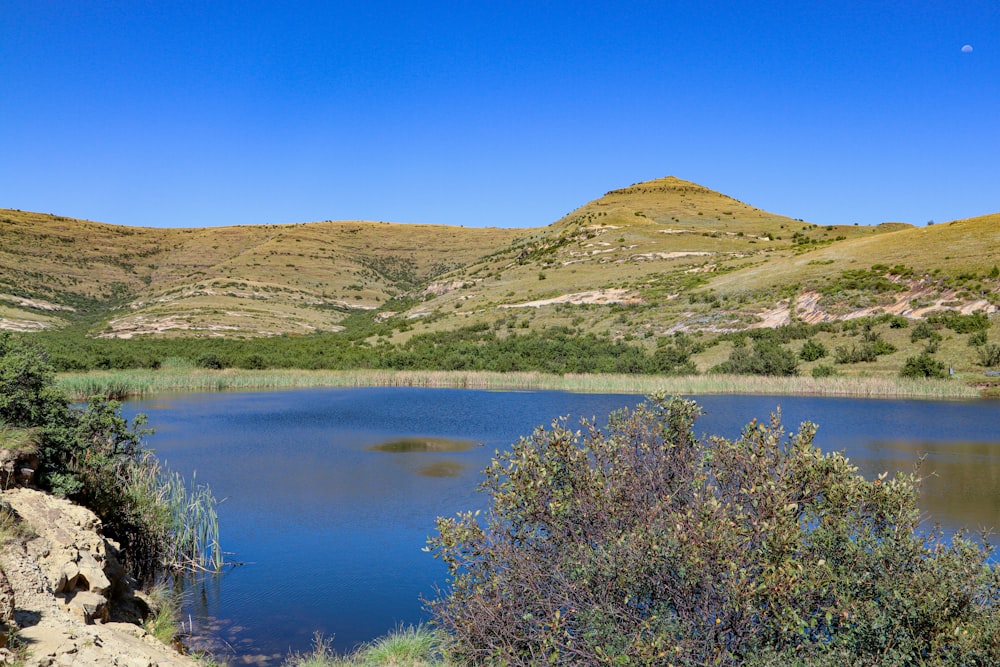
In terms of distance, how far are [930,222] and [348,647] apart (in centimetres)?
9245

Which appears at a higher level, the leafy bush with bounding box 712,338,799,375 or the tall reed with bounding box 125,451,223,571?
the leafy bush with bounding box 712,338,799,375

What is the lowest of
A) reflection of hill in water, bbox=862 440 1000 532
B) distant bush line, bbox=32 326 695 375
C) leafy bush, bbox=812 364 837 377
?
reflection of hill in water, bbox=862 440 1000 532

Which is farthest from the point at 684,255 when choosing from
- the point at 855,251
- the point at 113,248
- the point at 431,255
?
the point at 113,248

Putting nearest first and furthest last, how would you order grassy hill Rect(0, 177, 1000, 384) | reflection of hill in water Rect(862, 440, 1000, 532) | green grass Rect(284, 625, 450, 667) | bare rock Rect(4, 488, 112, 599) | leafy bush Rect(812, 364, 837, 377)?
bare rock Rect(4, 488, 112, 599) < green grass Rect(284, 625, 450, 667) < reflection of hill in water Rect(862, 440, 1000, 532) < leafy bush Rect(812, 364, 837, 377) < grassy hill Rect(0, 177, 1000, 384)

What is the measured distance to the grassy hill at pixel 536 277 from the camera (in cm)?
5759

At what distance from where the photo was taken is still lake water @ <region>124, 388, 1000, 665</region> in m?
12.0

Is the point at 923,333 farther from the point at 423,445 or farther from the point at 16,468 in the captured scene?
the point at 16,468

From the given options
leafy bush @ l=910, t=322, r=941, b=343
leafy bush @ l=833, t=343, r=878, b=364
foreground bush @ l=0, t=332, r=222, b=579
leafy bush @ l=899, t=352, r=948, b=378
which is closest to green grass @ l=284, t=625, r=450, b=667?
foreground bush @ l=0, t=332, r=222, b=579

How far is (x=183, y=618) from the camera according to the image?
11344 mm

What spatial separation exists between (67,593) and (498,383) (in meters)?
39.0

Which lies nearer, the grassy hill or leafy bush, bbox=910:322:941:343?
leafy bush, bbox=910:322:941:343

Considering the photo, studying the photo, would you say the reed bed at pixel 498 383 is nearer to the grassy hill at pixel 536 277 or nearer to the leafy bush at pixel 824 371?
the leafy bush at pixel 824 371

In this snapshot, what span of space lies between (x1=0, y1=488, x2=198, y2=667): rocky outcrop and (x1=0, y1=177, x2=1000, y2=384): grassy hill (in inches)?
1691

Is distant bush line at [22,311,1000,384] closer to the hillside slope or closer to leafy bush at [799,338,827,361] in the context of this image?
leafy bush at [799,338,827,361]
